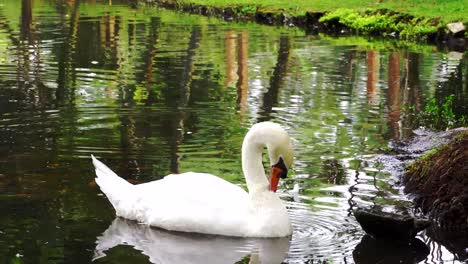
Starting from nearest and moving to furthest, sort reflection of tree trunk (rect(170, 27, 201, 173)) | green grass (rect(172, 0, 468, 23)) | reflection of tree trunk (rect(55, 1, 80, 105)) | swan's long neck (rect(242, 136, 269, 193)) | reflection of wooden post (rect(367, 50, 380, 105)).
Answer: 1. swan's long neck (rect(242, 136, 269, 193))
2. reflection of tree trunk (rect(170, 27, 201, 173))
3. reflection of tree trunk (rect(55, 1, 80, 105))
4. reflection of wooden post (rect(367, 50, 380, 105))
5. green grass (rect(172, 0, 468, 23))

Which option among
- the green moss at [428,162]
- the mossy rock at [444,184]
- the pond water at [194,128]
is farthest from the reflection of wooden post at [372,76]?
the mossy rock at [444,184]

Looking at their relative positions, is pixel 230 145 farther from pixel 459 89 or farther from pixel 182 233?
pixel 459 89

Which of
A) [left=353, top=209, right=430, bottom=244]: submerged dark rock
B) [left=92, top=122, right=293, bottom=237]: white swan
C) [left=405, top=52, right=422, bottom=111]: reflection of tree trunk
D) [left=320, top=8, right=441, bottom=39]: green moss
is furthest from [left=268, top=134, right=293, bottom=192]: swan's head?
[left=320, top=8, right=441, bottom=39]: green moss

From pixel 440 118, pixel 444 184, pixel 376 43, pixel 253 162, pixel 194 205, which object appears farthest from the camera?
pixel 376 43

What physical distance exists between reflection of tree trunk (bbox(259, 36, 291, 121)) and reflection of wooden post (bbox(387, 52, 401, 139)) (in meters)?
2.16

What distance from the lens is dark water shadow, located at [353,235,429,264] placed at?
865cm

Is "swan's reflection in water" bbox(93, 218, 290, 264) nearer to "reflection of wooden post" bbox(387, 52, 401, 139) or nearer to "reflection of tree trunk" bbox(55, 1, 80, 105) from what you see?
"reflection of wooden post" bbox(387, 52, 401, 139)

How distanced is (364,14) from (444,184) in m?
32.4

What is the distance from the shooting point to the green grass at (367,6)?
38.2 m

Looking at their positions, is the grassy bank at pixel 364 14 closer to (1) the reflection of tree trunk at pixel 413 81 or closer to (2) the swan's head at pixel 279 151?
(1) the reflection of tree trunk at pixel 413 81

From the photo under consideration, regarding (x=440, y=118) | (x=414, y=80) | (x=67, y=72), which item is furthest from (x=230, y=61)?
(x=440, y=118)

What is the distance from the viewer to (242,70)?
24.8m

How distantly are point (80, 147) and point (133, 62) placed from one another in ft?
40.5

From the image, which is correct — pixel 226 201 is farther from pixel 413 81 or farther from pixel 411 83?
pixel 413 81
